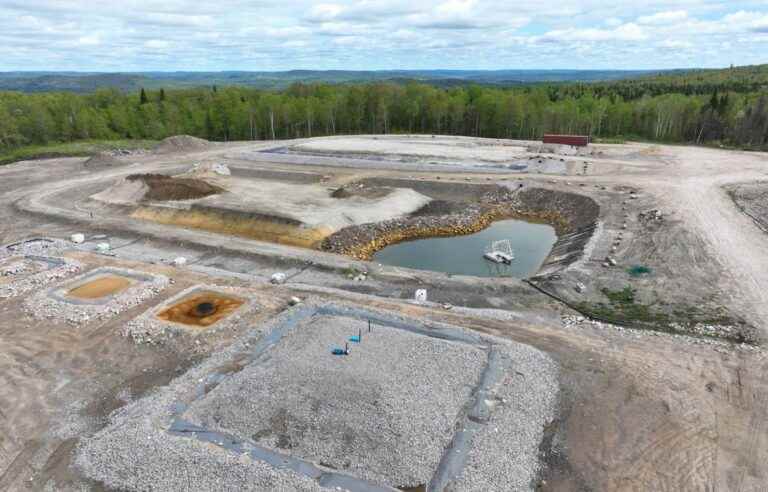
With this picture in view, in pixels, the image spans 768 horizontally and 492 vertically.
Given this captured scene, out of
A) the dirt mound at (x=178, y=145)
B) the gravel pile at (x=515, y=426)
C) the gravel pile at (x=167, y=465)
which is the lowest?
the gravel pile at (x=167, y=465)

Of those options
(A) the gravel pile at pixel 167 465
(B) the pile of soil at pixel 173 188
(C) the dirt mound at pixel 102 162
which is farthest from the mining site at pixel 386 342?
(C) the dirt mound at pixel 102 162

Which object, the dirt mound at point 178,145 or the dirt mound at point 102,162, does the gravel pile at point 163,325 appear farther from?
the dirt mound at point 178,145

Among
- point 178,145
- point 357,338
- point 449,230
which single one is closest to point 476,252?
point 449,230

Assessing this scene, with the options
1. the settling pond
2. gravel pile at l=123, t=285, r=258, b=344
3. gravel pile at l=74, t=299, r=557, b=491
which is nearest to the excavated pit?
the settling pond

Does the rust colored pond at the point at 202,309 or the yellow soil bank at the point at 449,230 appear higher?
the yellow soil bank at the point at 449,230

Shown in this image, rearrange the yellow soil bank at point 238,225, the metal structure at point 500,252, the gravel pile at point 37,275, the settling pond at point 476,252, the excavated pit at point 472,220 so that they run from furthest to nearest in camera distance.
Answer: the yellow soil bank at point 238,225
the excavated pit at point 472,220
the metal structure at point 500,252
the settling pond at point 476,252
the gravel pile at point 37,275

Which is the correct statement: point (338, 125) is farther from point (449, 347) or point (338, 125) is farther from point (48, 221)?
point (449, 347)

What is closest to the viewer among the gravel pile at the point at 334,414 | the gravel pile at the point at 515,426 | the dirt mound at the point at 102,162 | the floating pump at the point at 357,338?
the gravel pile at the point at 515,426
